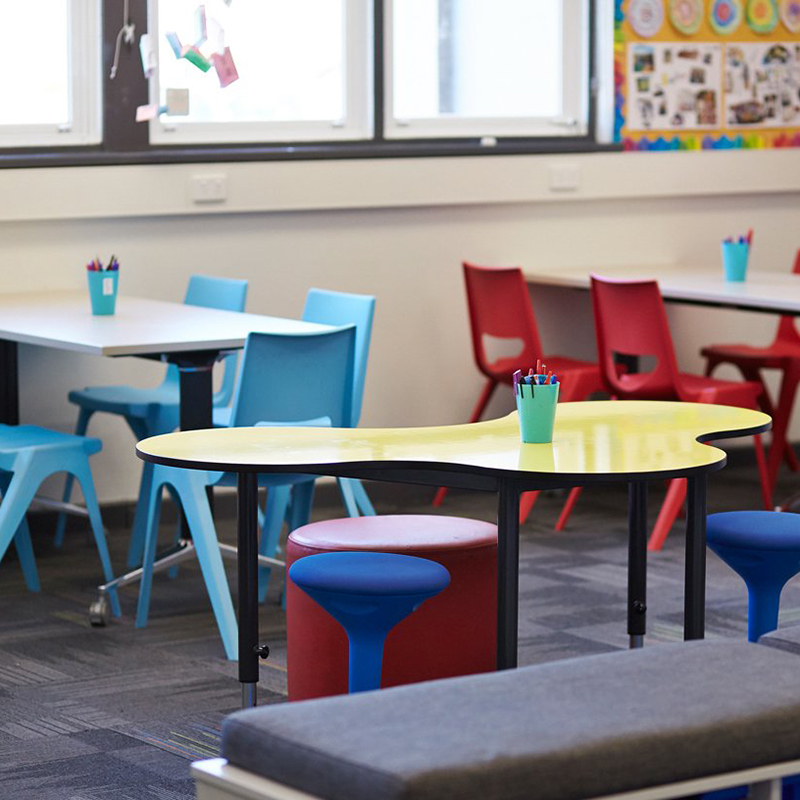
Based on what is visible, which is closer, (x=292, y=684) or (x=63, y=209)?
(x=292, y=684)

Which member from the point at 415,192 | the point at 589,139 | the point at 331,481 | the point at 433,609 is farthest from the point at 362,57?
the point at 433,609

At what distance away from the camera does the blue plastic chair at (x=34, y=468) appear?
14.9ft

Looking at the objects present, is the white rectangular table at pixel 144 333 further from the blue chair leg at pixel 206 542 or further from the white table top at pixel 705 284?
the white table top at pixel 705 284

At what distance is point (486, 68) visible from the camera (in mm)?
6516

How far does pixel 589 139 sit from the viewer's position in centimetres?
664

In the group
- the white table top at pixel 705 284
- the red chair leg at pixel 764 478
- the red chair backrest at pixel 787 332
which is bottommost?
the red chair leg at pixel 764 478

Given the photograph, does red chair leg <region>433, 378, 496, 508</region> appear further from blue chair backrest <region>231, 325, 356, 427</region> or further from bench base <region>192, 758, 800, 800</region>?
bench base <region>192, 758, 800, 800</region>

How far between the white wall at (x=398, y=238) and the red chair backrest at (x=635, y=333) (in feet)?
3.10

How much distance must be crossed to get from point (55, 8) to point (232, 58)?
624 millimetres

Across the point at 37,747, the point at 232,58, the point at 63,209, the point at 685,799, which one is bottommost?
the point at 37,747

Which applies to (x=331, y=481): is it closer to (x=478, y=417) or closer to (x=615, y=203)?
(x=478, y=417)

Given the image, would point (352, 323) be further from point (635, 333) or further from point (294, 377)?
point (635, 333)

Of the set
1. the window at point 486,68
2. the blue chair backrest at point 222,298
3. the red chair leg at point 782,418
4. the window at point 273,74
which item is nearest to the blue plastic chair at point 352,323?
the blue chair backrest at point 222,298

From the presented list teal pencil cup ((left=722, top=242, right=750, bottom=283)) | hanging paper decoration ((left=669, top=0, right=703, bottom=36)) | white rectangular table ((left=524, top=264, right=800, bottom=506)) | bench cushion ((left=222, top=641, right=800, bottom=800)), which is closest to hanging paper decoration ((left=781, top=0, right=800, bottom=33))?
hanging paper decoration ((left=669, top=0, right=703, bottom=36))
